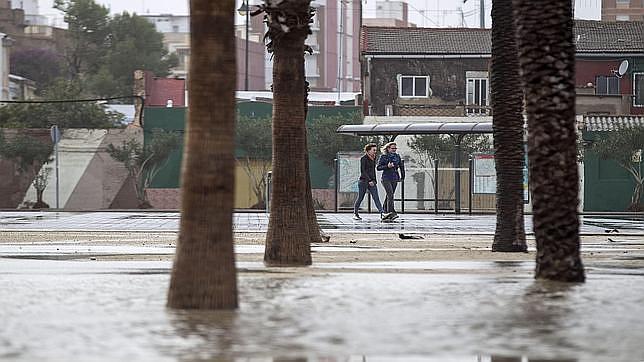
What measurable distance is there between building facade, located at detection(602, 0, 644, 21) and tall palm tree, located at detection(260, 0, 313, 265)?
82.9m

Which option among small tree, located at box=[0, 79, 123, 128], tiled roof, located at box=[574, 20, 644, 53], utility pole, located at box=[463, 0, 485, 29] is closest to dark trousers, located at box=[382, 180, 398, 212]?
small tree, located at box=[0, 79, 123, 128]

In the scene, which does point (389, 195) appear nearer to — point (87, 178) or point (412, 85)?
point (87, 178)

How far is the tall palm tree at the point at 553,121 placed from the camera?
13141 mm

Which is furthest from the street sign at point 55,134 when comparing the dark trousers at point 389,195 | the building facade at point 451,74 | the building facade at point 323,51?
the building facade at point 323,51

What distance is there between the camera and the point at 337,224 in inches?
1238

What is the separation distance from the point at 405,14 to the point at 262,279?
381 ft

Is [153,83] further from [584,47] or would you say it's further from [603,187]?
[603,187]

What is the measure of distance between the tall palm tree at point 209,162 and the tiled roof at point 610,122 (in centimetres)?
3539

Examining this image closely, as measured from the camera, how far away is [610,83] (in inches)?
2245

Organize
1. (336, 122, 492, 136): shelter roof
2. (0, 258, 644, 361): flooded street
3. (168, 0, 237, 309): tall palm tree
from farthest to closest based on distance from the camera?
(336, 122, 492, 136): shelter roof
(168, 0, 237, 309): tall palm tree
(0, 258, 644, 361): flooded street

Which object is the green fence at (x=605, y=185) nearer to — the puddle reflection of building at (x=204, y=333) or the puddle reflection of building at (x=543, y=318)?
the puddle reflection of building at (x=543, y=318)

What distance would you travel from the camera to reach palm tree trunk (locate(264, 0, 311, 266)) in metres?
16.0

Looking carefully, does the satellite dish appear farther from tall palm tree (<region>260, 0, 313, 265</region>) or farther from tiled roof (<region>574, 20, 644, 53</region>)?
tall palm tree (<region>260, 0, 313, 265</region>)

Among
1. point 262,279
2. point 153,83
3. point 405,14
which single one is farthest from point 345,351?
point 405,14
